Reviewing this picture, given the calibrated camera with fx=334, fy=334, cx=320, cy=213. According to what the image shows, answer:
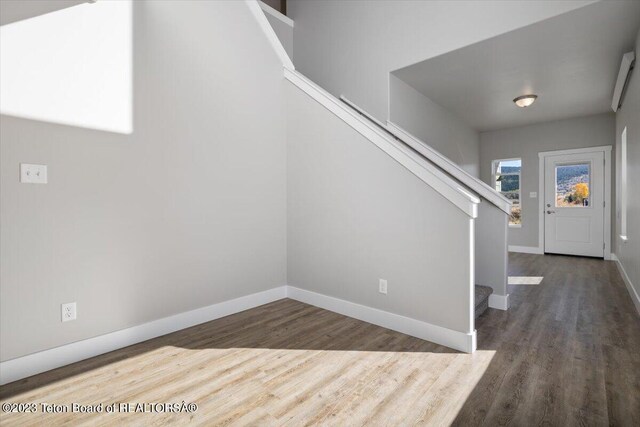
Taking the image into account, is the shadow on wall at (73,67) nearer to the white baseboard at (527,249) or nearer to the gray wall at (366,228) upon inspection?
the gray wall at (366,228)

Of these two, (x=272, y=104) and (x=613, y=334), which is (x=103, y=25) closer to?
(x=272, y=104)

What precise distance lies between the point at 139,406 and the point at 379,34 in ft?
14.3

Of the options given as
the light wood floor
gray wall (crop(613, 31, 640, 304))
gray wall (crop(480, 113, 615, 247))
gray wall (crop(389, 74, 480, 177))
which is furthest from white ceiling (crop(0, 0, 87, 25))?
gray wall (crop(480, 113, 615, 247))

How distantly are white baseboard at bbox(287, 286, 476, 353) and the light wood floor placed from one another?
0.08 meters

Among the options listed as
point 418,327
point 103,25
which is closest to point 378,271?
point 418,327

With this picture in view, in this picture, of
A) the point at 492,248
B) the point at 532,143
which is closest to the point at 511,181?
the point at 532,143

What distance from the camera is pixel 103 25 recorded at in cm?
235

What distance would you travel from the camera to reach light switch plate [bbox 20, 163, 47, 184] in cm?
202

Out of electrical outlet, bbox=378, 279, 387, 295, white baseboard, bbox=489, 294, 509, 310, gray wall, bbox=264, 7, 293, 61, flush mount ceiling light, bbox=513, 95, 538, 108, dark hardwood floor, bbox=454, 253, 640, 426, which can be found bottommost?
dark hardwood floor, bbox=454, 253, 640, 426

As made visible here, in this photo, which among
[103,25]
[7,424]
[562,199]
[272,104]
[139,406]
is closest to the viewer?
[7,424]

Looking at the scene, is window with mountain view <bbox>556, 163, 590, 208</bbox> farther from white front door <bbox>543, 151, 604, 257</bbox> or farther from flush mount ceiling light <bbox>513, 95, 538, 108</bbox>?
flush mount ceiling light <bbox>513, 95, 538, 108</bbox>

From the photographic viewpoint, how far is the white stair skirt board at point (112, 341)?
2.02m

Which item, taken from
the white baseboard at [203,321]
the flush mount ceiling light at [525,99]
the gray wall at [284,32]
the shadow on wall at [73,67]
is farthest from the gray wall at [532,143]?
the shadow on wall at [73,67]

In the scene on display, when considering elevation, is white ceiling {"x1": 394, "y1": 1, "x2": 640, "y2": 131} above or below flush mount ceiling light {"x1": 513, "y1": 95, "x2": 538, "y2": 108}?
above
